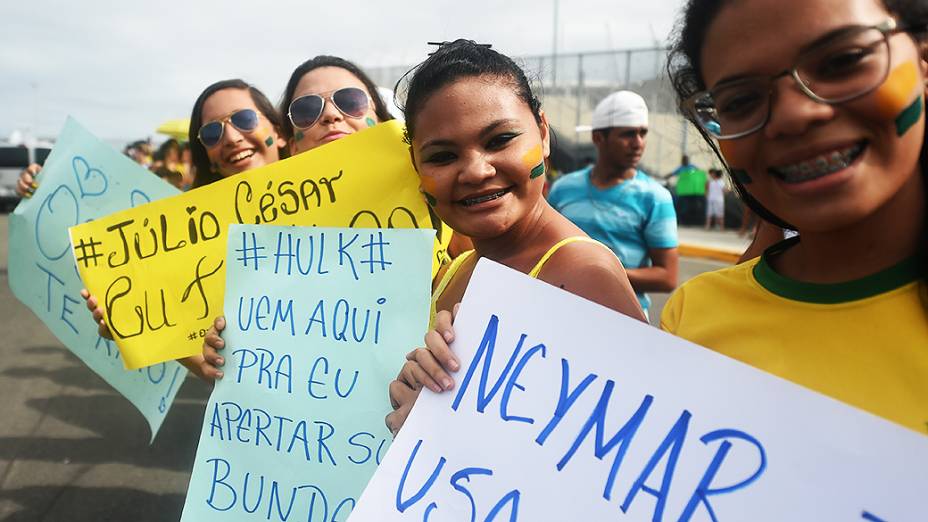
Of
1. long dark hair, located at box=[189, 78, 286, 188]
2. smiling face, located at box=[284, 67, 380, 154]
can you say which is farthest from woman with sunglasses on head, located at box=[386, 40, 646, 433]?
long dark hair, located at box=[189, 78, 286, 188]

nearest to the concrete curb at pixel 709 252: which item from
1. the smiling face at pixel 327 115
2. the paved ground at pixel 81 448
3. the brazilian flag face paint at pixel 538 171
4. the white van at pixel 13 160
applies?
the paved ground at pixel 81 448

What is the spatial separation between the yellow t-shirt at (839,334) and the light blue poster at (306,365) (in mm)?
747

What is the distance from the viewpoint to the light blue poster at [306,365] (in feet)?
5.37

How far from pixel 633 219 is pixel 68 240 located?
257 cm

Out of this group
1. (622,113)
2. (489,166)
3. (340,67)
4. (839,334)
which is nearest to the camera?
(839,334)

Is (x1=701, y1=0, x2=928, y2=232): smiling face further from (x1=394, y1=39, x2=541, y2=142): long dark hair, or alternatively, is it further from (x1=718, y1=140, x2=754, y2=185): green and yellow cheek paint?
(x1=394, y1=39, x2=541, y2=142): long dark hair

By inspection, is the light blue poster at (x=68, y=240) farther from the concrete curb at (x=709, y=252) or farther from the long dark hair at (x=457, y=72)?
the concrete curb at (x=709, y=252)

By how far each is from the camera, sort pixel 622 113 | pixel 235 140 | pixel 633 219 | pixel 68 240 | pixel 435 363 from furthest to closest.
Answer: pixel 622 113 → pixel 633 219 → pixel 68 240 → pixel 235 140 → pixel 435 363

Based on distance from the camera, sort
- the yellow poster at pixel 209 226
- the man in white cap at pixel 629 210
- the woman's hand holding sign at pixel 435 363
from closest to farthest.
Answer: the woman's hand holding sign at pixel 435 363, the yellow poster at pixel 209 226, the man in white cap at pixel 629 210

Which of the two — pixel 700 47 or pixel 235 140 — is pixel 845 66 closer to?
pixel 700 47

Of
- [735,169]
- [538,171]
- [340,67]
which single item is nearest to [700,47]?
[735,169]

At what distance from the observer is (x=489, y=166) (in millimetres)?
1457

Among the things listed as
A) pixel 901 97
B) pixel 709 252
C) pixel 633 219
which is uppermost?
pixel 901 97

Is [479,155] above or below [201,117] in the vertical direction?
above
